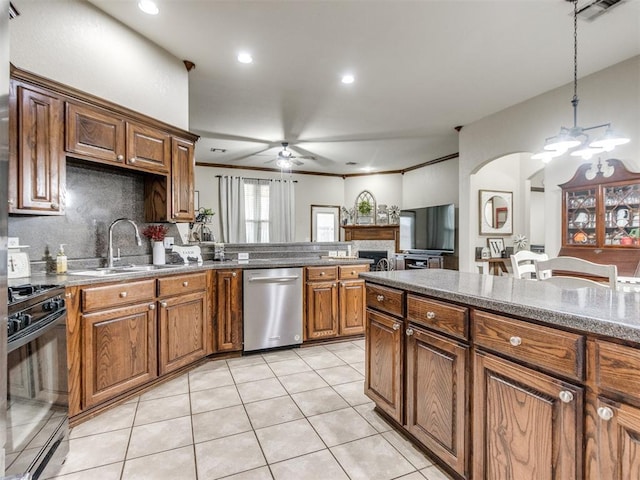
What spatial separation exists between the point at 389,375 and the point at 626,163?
10.3ft

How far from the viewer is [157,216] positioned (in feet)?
10.1

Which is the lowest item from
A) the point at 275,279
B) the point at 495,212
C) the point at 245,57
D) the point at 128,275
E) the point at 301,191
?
the point at 275,279

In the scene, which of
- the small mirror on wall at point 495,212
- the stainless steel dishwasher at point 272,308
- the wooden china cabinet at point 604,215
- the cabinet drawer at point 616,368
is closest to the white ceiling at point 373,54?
the wooden china cabinet at point 604,215

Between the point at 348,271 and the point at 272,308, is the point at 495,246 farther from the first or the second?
the point at 272,308

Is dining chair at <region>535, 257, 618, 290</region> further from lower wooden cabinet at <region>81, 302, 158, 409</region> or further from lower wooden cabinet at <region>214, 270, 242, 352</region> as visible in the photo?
lower wooden cabinet at <region>81, 302, 158, 409</region>

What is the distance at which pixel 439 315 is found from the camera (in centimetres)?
159

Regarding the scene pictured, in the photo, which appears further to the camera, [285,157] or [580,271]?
[285,157]

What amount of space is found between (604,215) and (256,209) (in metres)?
6.34

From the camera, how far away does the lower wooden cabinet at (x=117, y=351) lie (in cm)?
208

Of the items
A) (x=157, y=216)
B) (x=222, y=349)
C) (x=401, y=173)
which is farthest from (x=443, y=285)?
(x=401, y=173)

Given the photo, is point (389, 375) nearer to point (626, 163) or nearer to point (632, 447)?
point (632, 447)

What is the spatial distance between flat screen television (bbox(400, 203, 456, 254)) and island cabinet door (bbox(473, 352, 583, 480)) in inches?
209


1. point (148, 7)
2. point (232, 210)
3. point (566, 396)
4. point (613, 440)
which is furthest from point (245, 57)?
point (232, 210)

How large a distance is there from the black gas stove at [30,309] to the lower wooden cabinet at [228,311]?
1464 mm
